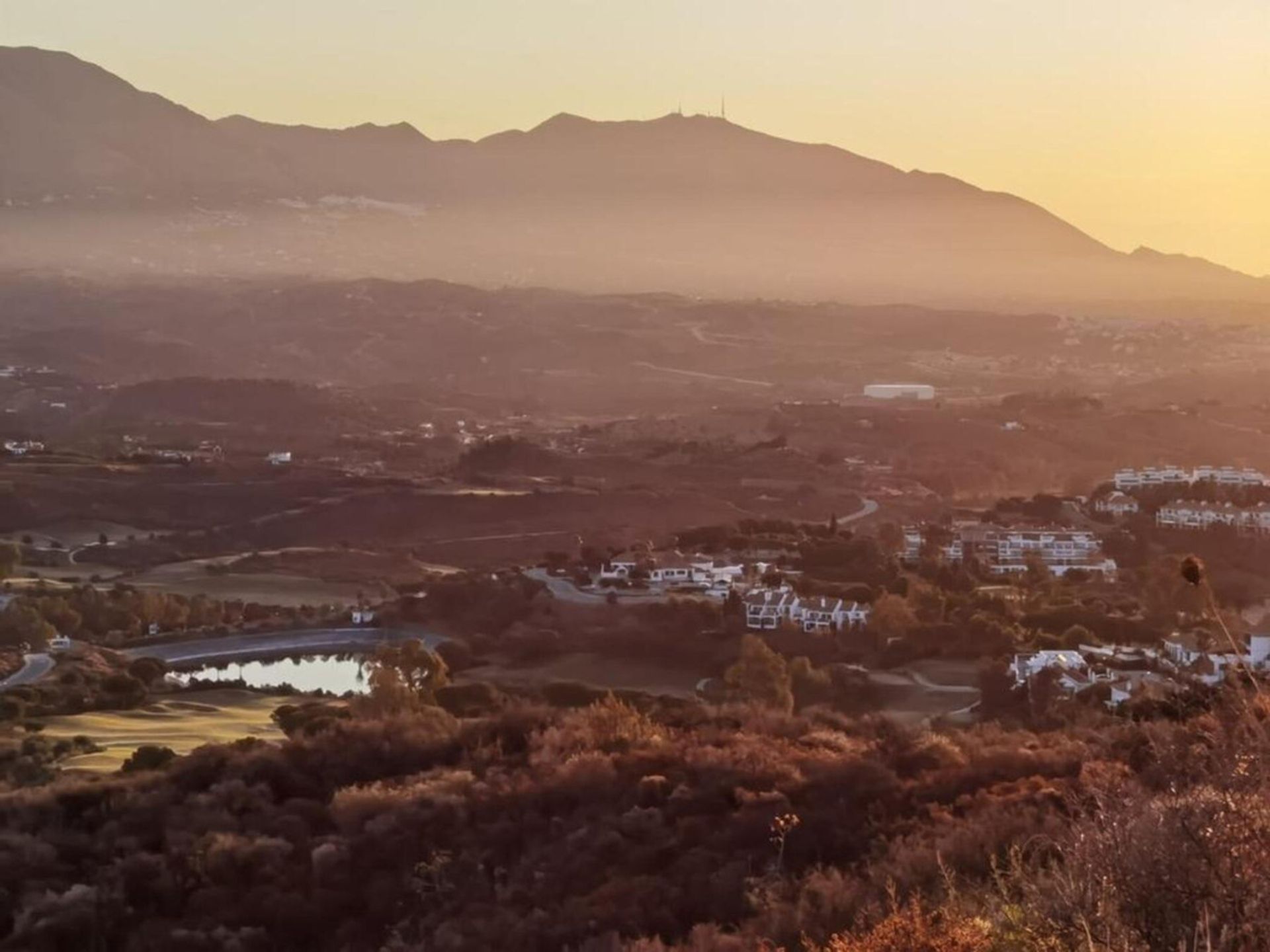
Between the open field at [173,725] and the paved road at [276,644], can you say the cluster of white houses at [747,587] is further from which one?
the open field at [173,725]

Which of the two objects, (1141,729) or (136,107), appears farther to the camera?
(136,107)

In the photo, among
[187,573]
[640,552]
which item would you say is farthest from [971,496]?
[187,573]

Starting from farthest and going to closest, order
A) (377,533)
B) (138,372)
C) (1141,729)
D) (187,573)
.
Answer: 1. (138,372)
2. (377,533)
3. (187,573)
4. (1141,729)

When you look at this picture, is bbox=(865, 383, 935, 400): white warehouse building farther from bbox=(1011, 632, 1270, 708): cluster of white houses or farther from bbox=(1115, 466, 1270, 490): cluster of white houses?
bbox=(1011, 632, 1270, 708): cluster of white houses

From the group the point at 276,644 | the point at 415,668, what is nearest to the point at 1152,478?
the point at 276,644

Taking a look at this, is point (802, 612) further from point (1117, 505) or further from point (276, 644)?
point (1117, 505)

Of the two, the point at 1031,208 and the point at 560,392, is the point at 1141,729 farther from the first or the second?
the point at 1031,208

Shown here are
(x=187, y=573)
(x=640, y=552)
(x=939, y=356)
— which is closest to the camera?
(x=640, y=552)
